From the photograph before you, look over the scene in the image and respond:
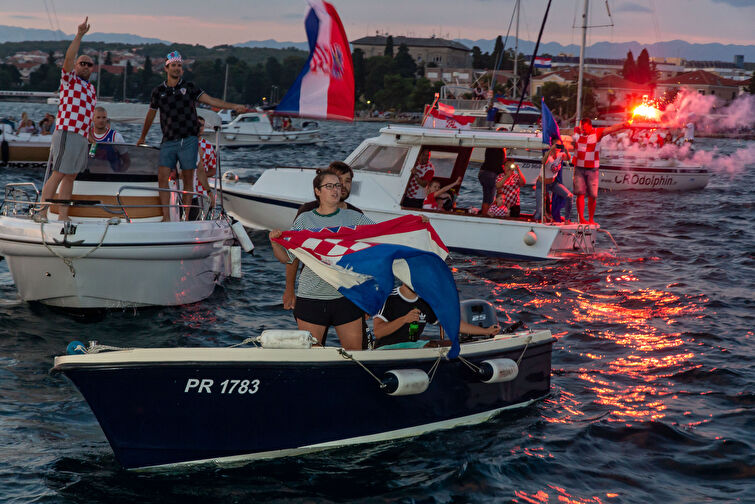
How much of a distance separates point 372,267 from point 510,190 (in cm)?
989

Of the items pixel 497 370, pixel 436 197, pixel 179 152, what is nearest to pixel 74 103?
pixel 179 152

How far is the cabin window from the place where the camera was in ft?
52.6

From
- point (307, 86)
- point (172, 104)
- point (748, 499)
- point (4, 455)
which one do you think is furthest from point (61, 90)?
point (748, 499)

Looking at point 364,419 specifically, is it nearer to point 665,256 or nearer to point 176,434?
point 176,434

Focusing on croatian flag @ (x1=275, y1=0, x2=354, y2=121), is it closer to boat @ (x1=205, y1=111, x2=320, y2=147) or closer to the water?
the water

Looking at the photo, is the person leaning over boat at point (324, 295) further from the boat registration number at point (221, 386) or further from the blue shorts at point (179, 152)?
the blue shorts at point (179, 152)

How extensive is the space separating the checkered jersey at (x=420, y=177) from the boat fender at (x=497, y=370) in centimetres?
884

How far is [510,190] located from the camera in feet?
52.7

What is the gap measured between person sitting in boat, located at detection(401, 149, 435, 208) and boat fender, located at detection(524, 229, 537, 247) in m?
2.15

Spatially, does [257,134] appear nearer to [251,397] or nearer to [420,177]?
[420,177]

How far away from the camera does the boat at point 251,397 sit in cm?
602

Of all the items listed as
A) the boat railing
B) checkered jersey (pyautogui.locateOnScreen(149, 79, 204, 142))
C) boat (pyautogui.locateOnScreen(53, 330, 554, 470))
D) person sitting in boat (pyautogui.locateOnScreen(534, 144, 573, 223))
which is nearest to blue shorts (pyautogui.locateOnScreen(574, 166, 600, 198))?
person sitting in boat (pyautogui.locateOnScreen(534, 144, 573, 223))

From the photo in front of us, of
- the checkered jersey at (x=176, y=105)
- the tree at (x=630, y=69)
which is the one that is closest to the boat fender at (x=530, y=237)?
the checkered jersey at (x=176, y=105)

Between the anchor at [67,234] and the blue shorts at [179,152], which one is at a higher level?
the blue shorts at [179,152]
